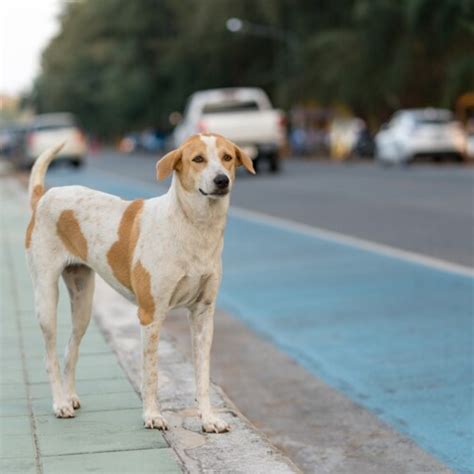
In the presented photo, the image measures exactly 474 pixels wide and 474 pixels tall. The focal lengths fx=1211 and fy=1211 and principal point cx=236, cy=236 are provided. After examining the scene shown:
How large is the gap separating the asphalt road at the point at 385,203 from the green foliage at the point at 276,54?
1371 centimetres

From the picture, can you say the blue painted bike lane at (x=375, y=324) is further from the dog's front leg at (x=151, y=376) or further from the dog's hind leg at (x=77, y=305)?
the dog's hind leg at (x=77, y=305)

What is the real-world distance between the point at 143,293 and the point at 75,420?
70cm

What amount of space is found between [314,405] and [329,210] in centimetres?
1276

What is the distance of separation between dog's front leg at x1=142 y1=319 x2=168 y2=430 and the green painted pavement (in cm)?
7

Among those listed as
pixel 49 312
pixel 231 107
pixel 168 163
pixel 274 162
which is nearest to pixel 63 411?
pixel 49 312

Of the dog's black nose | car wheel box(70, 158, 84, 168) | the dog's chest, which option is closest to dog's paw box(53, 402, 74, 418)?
the dog's chest

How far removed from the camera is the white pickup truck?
3130 cm

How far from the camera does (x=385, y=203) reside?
20.1m

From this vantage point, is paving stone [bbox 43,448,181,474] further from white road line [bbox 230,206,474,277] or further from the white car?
the white car

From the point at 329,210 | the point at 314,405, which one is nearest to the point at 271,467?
the point at 314,405

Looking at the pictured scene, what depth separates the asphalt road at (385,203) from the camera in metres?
14.2

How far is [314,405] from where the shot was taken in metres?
6.48

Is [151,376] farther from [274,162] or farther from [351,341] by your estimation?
[274,162]

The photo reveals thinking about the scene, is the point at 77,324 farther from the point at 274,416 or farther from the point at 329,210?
the point at 329,210
